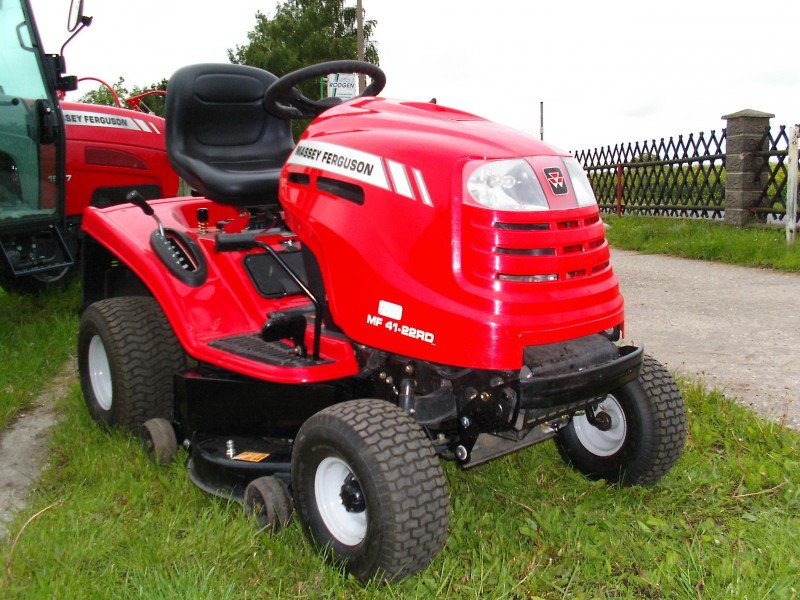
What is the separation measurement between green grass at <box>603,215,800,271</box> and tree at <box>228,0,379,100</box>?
820 inches

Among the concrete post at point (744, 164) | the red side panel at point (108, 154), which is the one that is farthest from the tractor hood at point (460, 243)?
the concrete post at point (744, 164)

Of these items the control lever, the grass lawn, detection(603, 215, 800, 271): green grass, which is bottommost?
detection(603, 215, 800, 271): green grass

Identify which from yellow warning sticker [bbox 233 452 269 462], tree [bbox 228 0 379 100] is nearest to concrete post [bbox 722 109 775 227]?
yellow warning sticker [bbox 233 452 269 462]

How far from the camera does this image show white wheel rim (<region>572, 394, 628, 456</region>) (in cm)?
264

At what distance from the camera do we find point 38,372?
4.11 m

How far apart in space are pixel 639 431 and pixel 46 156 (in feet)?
12.7

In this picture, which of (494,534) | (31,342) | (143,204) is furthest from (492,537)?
(31,342)

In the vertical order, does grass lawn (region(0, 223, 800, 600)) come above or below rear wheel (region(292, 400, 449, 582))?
below

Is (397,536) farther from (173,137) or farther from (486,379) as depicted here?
(173,137)

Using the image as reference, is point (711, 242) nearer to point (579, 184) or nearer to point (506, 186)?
point (579, 184)

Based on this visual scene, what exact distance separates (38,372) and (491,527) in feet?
9.03

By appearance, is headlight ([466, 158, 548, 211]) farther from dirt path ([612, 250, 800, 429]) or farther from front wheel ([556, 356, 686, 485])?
dirt path ([612, 250, 800, 429])

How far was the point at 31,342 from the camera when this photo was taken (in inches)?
179

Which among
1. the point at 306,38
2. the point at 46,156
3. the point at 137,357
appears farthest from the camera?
the point at 306,38
